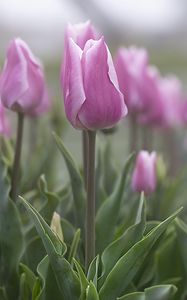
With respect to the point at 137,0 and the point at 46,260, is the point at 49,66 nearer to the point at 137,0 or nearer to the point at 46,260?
the point at 137,0

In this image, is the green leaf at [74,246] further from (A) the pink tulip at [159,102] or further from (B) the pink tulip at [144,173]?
(A) the pink tulip at [159,102]

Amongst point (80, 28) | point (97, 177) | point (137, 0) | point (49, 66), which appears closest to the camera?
point (80, 28)

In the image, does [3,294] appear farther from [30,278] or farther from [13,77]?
[13,77]

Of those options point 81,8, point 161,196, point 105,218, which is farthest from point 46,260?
point 81,8

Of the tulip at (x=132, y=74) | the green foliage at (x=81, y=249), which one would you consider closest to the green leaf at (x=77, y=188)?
the green foliage at (x=81, y=249)

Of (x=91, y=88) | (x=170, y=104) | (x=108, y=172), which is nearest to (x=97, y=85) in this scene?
(x=91, y=88)

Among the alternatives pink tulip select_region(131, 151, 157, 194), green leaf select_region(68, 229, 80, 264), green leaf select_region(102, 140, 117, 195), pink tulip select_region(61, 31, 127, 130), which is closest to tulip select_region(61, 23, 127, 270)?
pink tulip select_region(61, 31, 127, 130)
